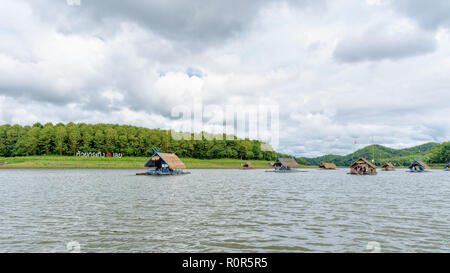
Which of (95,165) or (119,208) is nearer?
(119,208)

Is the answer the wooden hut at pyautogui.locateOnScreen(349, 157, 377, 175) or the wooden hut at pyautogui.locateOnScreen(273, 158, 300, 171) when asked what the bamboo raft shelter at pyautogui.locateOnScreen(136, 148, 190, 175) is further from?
the wooden hut at pyautogui.locateOnScreen(349, 157, 377, 175)

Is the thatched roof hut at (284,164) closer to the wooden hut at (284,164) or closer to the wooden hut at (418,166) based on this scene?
the wooden hut at (284,164)

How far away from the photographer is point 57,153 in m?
136

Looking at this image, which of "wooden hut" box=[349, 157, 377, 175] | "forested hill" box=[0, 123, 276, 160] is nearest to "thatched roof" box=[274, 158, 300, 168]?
"wooden hut" box=[349, 157, 377, 175]

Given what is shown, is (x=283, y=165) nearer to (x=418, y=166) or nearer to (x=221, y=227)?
(x=418, y=166)

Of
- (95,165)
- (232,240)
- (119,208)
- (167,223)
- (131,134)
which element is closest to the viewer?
(232,240)

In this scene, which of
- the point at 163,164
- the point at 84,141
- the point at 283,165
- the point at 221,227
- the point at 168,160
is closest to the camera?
the point at 221,227

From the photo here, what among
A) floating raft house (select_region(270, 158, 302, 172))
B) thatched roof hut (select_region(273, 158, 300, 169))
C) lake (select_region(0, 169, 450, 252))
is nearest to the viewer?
lake (select_region(0, 169, 450, 252))

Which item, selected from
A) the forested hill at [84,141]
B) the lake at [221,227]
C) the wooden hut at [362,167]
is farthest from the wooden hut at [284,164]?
the lake at [221,227]

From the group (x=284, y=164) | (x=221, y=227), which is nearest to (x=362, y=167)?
(x=284, y=164)
